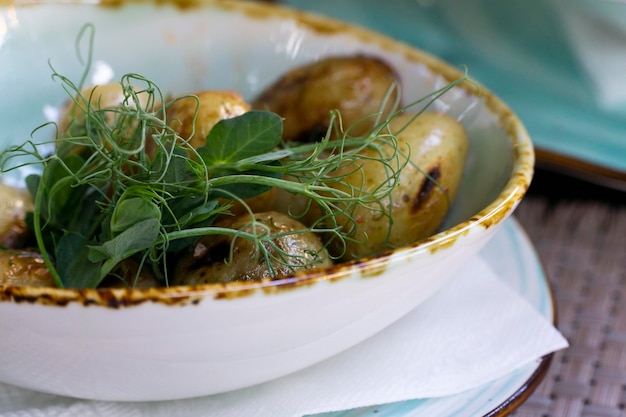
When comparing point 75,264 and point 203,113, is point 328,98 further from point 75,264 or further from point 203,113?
point 75,264

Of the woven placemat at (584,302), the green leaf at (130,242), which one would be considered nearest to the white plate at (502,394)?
the woven placemat at (584,302)

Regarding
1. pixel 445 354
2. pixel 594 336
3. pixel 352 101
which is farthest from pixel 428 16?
pixel 445 354

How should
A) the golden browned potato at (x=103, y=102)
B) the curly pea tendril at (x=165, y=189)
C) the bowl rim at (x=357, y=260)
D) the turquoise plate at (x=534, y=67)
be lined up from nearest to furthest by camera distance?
the bowl rim at (x=357, y=260) < the curly pea tendril at (x=165, y=189) < the golden browned potato at (x=103, y=102) < the turquoise plate at (x=534, y=67)

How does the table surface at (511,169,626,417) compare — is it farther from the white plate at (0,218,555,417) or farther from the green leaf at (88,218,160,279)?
the green leaf at (88,218,160,279)

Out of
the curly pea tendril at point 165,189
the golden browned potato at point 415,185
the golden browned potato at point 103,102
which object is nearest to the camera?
the curly pea tendril at point 165,189

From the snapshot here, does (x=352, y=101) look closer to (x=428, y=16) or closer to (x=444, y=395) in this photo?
(x=444, y=395)

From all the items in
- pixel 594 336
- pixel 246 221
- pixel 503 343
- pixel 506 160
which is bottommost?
pixel 594 336

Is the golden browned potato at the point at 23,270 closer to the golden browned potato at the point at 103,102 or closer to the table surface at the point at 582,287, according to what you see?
the golden browned potato at the point at 103,102
